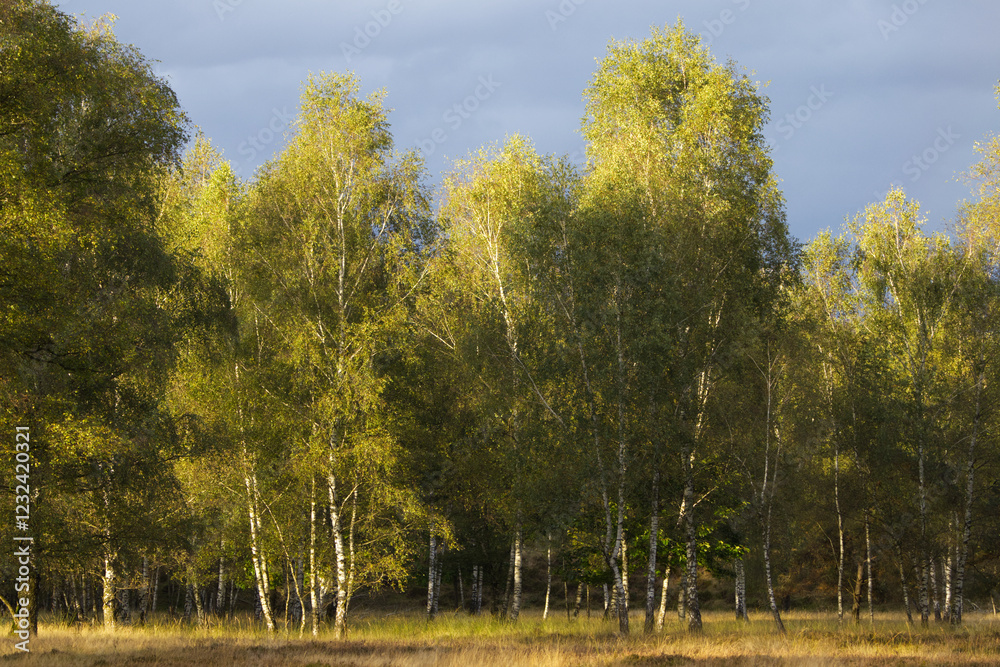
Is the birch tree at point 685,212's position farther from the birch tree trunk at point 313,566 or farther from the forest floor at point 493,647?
the birch tree trunk at point 313,566

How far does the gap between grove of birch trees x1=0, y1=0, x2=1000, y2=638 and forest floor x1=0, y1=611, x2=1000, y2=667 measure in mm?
1968

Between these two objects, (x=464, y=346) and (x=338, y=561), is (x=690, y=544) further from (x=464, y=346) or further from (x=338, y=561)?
(x=338, y=561)

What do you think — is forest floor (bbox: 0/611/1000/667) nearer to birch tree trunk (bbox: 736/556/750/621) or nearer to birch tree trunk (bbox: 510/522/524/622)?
birch tree trunk (bbox: 510/522/524/622)

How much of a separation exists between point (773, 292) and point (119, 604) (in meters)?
28.7

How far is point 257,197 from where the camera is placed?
998 inches

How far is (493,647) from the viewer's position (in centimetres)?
1864

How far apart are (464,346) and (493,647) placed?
10.7 metres

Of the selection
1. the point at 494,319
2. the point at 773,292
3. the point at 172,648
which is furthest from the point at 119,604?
the point at 773,292

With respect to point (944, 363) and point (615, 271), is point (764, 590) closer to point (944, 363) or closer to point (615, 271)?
point (944, 363)

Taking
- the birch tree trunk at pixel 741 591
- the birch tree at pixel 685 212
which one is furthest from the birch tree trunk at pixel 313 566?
the birch tree trunk at pixel 741 591

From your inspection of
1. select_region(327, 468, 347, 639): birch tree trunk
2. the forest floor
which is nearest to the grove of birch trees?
select_region(327, 468, 347, 639): birch tree trunk

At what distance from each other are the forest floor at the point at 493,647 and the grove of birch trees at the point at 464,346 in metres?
1.97

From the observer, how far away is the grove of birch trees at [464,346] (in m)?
17.4

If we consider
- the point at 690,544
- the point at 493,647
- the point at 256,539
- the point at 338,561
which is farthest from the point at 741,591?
the point at 256,539
